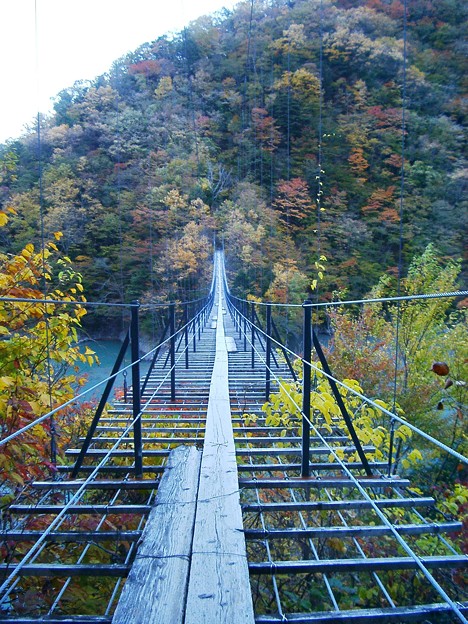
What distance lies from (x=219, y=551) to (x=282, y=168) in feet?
73.8

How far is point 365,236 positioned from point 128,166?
11561 mm

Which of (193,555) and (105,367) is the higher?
(193,555)

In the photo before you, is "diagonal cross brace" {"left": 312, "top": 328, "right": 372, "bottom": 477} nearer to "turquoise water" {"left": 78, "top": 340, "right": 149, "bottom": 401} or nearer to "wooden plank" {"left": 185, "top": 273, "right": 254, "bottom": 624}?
"wooden plank" {"left": 185, "top": 273, "right": 254, "bottom": 624}

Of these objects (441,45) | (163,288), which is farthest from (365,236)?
(441,45)

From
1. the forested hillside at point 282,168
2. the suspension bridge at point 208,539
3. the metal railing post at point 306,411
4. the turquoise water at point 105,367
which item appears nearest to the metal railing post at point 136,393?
the suspension bridge at point 208,539

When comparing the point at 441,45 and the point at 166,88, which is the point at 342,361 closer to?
the point at 441,45

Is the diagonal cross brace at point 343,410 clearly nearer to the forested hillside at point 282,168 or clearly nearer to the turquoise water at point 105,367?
the forested hillside at point 282,168

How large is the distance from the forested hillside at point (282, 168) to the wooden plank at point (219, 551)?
1076 centimetres

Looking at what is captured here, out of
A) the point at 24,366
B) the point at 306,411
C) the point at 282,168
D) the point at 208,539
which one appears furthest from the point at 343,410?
the point at 282,168

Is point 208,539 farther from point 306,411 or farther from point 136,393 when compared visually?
point 136,393

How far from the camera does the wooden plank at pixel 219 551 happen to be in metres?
0.84

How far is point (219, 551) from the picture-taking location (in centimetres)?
103

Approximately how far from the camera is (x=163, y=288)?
57.2 feet

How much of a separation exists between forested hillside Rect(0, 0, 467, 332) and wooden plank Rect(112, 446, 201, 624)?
10829mm
